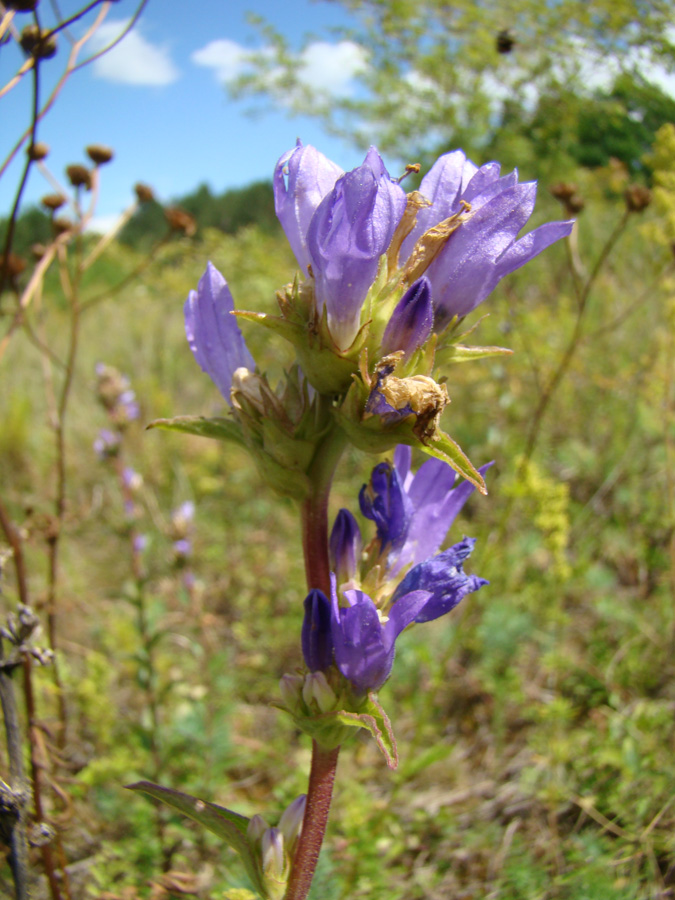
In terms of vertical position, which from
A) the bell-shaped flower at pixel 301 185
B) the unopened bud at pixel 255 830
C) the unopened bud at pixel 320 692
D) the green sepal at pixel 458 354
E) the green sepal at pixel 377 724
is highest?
the bell-shaped flower at pixel 301 185

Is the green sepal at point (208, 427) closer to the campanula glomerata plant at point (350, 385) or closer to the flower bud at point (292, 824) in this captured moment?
the campanula glomerata plant at point (350, 385)

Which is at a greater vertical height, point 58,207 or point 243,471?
point 243,471

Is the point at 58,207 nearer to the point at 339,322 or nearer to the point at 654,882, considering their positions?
the point at 339,322

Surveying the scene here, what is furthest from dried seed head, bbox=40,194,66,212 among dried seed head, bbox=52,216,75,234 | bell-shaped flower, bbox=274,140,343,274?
bell-shaped flower, bbox=274,140,343,274

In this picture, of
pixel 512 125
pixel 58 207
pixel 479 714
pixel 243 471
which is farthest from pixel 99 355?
pixel 479 714

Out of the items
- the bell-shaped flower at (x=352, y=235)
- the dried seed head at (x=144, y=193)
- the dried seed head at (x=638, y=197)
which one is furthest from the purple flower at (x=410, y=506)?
the dried seed head at (x=144, y=193)

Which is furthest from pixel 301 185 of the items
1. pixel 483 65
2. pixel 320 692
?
pixel 483 65
